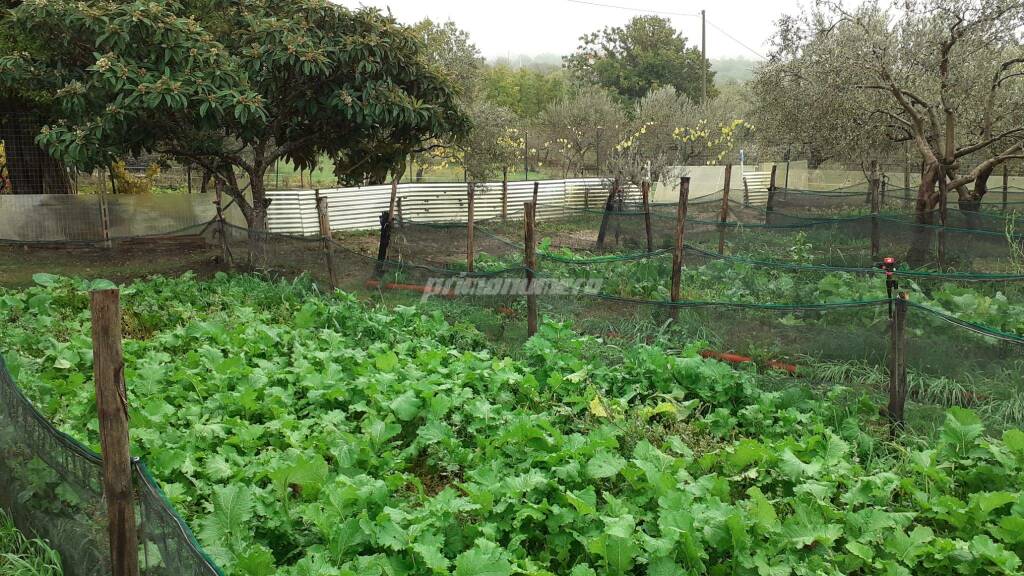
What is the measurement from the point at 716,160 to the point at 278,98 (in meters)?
19.9

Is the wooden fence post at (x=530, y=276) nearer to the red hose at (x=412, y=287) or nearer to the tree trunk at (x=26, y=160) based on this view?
the red hose at (x=412, y=287)

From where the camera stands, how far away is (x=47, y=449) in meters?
3.41

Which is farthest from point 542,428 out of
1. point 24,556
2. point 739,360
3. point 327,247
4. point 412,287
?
point 327,247

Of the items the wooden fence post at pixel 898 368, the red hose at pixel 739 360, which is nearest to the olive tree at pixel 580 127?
the red hose at pixel 739 360

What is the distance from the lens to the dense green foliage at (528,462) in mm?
3512

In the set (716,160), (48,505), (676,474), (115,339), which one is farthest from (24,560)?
(716,160)

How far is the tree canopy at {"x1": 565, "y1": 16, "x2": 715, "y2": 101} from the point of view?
4825 centimetres

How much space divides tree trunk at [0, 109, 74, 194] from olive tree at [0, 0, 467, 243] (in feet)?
14.4

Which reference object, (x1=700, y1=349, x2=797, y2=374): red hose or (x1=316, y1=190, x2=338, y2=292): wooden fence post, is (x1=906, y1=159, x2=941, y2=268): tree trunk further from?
(x1=316, y1=190, x2=338, y2=292): wooden fence post

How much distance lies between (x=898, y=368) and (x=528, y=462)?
2706mm

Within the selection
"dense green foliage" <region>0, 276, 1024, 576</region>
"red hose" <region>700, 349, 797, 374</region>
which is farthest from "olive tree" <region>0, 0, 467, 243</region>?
"red hose" <region>700, 349, 797, 374</region>

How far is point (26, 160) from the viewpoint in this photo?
48.3 feet

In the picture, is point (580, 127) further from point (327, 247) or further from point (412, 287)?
point (412, 287)

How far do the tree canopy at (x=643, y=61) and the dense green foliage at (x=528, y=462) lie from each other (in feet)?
141
